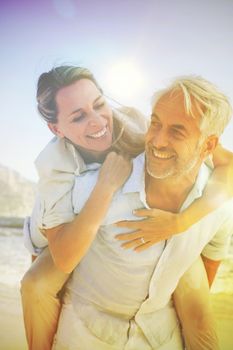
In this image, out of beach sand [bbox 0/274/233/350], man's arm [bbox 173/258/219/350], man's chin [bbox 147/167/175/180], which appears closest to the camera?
man's chin [bbox 147/167/175/180]

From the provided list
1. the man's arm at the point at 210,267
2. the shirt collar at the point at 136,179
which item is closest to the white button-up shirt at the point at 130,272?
the shirt collar at the point at 136,179

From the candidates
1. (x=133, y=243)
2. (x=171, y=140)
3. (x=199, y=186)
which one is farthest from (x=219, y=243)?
(x=171, y=140)

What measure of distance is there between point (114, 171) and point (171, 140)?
0.26m

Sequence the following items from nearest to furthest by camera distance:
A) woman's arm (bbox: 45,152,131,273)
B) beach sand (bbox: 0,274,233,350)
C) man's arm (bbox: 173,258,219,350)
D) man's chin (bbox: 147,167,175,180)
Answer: woman's arm (bbox: 45,152,131,273) < man's chin (bbox: 147,167,175,180) < man's arm (bbox: 173,258,219,350) < beach sand (bbox: 0,274,233,350)

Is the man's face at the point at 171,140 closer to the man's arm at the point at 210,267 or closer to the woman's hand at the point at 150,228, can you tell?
the woman's hand at the point at 150,228

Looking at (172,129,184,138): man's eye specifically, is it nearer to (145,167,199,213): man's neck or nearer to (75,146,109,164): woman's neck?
(145,167,199,213): man's neck

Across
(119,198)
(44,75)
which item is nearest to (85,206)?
(119,198)

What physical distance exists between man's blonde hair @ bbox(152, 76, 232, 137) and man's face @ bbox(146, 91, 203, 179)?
3 cm

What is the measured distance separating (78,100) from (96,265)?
0.69 m

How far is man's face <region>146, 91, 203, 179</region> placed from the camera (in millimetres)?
2061

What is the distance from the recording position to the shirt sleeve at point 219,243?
2.25 m

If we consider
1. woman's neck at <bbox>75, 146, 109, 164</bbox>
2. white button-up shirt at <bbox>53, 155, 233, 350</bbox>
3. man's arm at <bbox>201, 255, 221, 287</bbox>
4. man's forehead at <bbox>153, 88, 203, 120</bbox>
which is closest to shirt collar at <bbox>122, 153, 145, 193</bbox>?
white button-up shirt at <bbox>53, 155, 233, 350</bbox>

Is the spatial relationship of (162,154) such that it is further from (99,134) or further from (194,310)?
(194,310)

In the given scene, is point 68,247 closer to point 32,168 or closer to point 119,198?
point 119,198
